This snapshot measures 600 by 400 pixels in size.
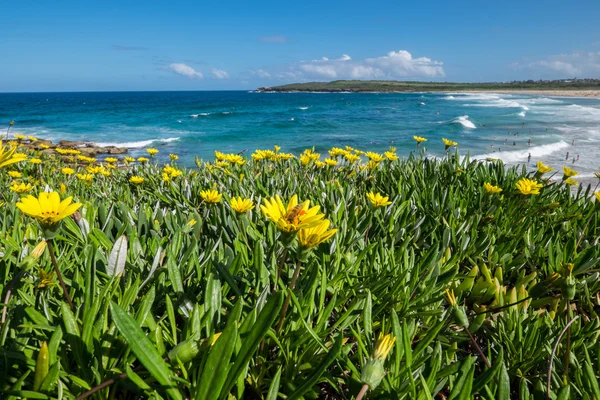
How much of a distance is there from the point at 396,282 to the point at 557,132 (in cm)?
1957

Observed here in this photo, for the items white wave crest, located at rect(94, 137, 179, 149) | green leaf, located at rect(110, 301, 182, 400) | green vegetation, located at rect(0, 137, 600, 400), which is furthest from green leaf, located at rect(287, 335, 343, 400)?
white wave crest, located at rect(94, 137, 179, 149)

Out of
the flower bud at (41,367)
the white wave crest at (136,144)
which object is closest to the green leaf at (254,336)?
the flower bud at (41,367)

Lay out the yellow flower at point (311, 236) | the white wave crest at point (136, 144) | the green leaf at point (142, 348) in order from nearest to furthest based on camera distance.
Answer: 1. the green leaf at point (142, 348)
2. the yellow flower at point (311, 236)
3. the white wave crest at point (136, 144)

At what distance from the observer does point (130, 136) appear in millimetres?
20328

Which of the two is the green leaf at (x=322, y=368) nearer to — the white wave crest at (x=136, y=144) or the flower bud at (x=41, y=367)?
the flower bud at (x=41, y=367)

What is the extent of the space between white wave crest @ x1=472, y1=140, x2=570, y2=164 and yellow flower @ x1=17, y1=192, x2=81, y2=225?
11203 millimetres

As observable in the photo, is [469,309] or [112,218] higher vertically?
[112,218]

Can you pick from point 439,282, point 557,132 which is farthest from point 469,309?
point 557,132

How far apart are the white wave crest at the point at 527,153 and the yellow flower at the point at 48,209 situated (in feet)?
36.8

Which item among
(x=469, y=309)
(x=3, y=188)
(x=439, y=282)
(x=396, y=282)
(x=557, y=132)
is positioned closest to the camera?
(x=396, y=282)

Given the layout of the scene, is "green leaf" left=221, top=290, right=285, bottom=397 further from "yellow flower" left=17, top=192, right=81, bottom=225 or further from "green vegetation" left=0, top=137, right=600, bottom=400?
"yellow flower" left=17, top=192, right=81, bottom=225

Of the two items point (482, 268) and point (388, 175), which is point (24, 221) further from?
point (388, 175)

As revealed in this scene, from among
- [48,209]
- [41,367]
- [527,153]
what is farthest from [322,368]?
[527,153]

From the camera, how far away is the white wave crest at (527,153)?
1101 cm
